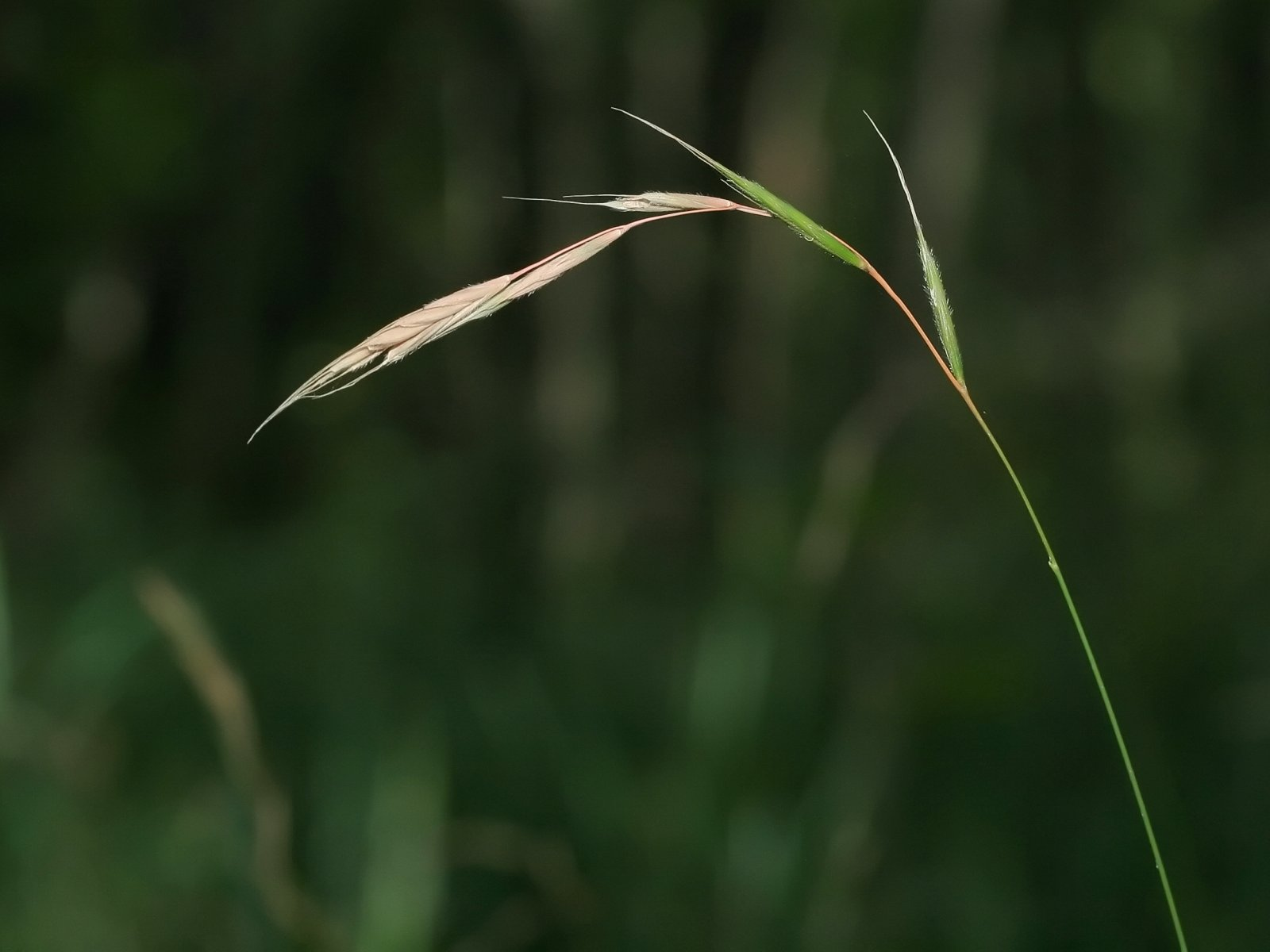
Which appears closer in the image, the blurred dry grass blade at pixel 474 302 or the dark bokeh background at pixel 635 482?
the blurred dry grass blade at pixel 474 302

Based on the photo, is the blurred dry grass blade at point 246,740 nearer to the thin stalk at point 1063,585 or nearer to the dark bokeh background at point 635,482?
the dark bokeh background at point 635,482

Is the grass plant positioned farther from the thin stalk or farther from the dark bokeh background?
the dark bokeh background

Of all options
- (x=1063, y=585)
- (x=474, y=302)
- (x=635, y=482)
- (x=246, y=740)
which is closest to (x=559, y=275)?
(x=474, y=302)

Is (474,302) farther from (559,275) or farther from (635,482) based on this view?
(635,482)

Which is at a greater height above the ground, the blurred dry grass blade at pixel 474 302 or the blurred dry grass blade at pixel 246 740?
the blurred dry grass blade at pixel 474 302

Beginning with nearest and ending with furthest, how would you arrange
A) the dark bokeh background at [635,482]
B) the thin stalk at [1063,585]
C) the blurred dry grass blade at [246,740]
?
the thin stalk at [1063,585] → the blurred dry grass blade at [246,740] → the dark bokeh background at [635,482]

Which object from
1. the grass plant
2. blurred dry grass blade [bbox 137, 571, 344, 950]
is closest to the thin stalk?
the grass plant

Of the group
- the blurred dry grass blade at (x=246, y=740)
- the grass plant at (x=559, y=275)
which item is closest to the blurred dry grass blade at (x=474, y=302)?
the grass plant at (x=559, y=275)
